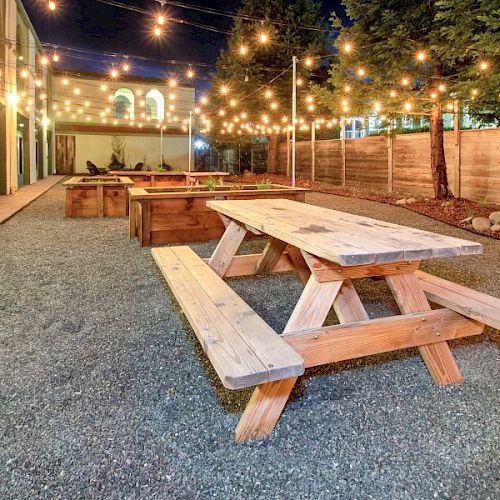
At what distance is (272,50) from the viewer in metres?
17.3

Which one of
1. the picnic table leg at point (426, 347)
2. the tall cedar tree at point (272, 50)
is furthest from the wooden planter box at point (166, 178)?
the picnic table leg at point (426, 347)

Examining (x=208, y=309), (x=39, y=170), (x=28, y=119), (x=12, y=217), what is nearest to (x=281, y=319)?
(x=208, y=309)

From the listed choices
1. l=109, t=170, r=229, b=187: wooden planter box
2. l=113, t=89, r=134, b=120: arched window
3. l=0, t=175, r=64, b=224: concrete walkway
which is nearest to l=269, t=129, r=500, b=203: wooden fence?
l=109, t=170, r=229, b=187: wooden planter box

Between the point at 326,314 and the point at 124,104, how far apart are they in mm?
26140

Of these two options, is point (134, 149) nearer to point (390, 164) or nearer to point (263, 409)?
point (390, 164)

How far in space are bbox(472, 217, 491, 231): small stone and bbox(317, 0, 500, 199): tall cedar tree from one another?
1.91 metres

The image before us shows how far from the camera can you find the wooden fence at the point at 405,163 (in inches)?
352

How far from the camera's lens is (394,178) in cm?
1180

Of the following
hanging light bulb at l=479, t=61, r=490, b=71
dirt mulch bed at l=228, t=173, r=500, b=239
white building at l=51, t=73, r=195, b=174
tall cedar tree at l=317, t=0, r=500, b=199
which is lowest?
dirt mulch bed at l=228, t=173, r=500, b=239

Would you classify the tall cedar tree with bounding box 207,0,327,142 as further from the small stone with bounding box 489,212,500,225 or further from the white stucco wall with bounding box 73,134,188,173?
the small stone with bounding box 489,212,500,225

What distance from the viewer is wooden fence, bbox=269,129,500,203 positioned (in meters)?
8.94

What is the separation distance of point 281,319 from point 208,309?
109 centimetres

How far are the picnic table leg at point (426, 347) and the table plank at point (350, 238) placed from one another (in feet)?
0.80

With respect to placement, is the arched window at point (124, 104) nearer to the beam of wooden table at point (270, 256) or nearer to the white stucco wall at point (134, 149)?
the white stucco wall at point (134, 149)
